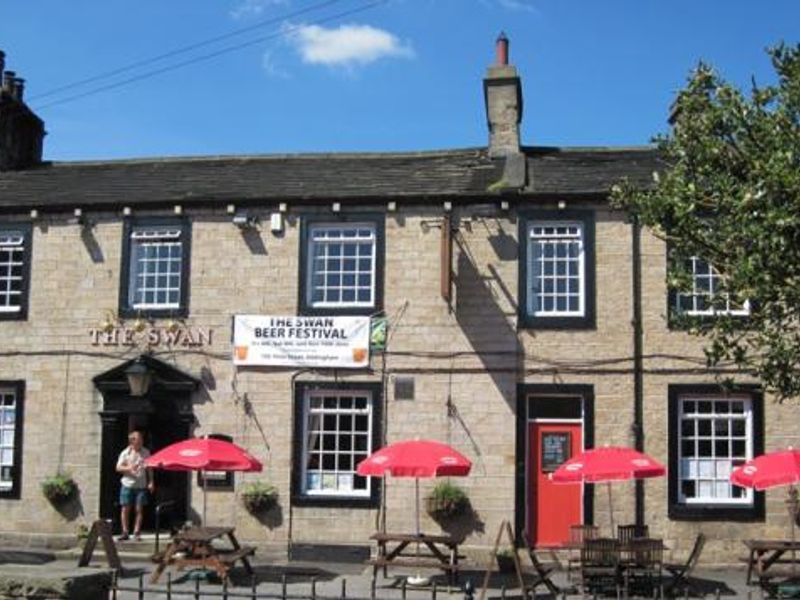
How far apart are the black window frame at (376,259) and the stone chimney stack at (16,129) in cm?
647

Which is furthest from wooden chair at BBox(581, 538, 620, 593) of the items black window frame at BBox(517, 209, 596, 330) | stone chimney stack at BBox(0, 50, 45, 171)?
stone chimney stack at BBox(0, 50, 45, 171)

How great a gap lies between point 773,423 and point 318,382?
22.9 ft

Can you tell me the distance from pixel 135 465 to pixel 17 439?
2569 mm

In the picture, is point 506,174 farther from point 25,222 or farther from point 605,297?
point 25,222

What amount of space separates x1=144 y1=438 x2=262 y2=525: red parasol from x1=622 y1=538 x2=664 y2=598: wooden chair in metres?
5.00

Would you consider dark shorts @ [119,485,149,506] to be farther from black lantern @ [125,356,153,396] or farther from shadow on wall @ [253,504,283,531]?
shadow on wall @ [253,504,283,531]

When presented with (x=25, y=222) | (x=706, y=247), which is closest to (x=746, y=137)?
(x=706, y=247)

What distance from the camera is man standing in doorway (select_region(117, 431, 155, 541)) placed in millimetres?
16938

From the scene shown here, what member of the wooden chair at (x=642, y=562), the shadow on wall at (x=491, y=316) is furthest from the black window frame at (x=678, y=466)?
the wooden chair at (x=642, y=562)

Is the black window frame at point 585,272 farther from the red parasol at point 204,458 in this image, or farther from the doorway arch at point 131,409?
the doorway arch at point 131,409

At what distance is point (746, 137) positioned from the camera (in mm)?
11016

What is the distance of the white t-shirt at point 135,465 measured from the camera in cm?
1692

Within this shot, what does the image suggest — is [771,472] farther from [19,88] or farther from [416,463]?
[19,88]

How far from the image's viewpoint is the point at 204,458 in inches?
556
